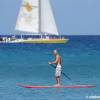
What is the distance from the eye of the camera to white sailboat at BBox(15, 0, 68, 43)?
74688 millimetres

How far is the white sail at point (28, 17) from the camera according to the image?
245 ft

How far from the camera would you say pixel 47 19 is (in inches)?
2975

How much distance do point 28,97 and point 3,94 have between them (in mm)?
1556

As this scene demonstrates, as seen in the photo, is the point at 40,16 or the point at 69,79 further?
the point at 40,16

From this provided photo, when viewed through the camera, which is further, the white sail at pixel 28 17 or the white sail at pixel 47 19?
the white sail at pixel 47 19

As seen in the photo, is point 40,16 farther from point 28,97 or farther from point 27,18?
point 28,97

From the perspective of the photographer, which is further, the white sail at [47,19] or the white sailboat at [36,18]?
the white sail at [47,19]

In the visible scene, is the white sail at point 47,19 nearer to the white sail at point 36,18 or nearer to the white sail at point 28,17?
the white sail at point 36,18

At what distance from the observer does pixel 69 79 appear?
35.5m

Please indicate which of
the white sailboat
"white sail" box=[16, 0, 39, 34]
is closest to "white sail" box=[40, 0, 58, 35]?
the white sailboat

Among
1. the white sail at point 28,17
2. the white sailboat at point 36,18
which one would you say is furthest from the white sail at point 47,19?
the white sail at point 28,17

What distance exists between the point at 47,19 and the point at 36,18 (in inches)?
63.9

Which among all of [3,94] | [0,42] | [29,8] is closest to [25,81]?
[3,94]

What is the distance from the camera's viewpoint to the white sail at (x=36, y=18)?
74.7 metres
